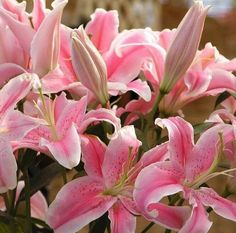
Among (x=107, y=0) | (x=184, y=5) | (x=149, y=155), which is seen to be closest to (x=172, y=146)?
(x=149, y=155)

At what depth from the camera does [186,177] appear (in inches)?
19.8

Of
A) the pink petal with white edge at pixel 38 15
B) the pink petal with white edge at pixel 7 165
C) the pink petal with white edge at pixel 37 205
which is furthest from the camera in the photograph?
the pink petal with white edge at pixel 37 205

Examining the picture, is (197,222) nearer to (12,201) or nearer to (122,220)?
(122,220)

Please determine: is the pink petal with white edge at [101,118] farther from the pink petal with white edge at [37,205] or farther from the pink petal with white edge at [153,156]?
the pink petal with white edge at [37,205]

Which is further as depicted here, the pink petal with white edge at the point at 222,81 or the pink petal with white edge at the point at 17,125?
the pink petal with white edge at the point at 222,81

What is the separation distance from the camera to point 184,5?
1.95 metres

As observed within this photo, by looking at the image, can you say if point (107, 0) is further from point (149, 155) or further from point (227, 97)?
point (149, 155)

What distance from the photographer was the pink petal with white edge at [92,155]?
49cm

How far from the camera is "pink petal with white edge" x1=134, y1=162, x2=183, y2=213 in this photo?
46 centimetres

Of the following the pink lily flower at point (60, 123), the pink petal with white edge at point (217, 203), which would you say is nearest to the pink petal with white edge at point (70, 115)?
the pink lily flower at point (60, 123)

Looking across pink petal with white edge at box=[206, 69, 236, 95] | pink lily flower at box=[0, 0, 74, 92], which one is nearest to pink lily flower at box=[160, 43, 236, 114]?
pink petal with white edge at box=[206, 69, 236, 95]

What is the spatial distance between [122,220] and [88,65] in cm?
12

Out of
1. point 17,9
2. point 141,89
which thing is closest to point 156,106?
point 141,89

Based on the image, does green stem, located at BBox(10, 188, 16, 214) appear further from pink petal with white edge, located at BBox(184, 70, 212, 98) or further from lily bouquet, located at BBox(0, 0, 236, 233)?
pink petal with white edge, located at BBox(184, 70, 212, 98)
